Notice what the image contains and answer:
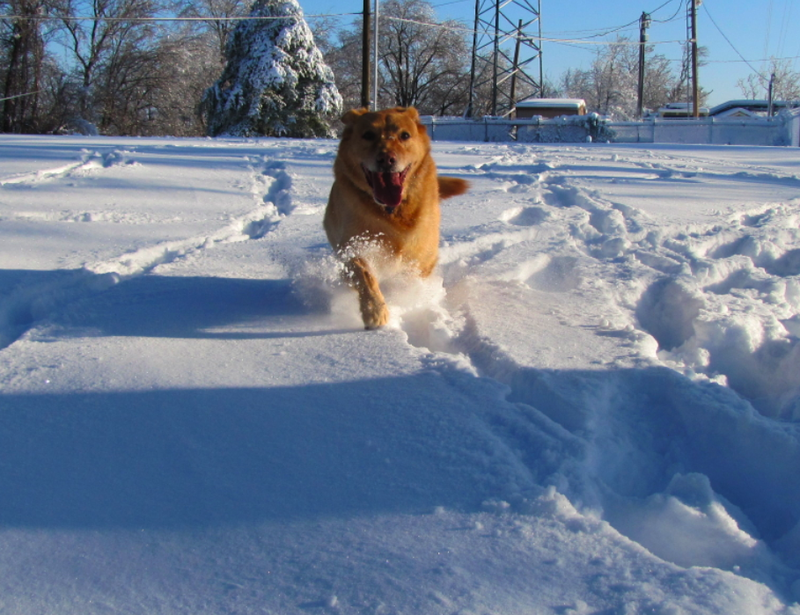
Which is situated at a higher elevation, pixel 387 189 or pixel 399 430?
pixel 387 189

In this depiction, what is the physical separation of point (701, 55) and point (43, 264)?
176 feet

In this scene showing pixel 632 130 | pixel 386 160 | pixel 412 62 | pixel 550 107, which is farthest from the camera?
pixel 412 62

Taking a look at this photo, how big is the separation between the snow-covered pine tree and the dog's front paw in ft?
75.0

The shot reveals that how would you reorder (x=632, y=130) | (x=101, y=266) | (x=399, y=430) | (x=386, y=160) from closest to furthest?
(x=399, y=430), (x=386, y=160), (x=101, y=266), (x=632, y=130)

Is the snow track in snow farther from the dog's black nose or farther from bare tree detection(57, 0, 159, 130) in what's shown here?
bare tree detection(57, 0, 159, 130)

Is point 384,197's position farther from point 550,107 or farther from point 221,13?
point 221,13

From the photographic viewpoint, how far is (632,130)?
23656 millimetres

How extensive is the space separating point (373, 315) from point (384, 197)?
2.69 feet

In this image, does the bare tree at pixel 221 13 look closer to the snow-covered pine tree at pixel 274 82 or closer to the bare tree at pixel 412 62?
the bare tree at pixel 412 62

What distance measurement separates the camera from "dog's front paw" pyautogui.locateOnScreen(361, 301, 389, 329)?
2822 millimetres

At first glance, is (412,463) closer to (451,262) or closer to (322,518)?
(322,518)

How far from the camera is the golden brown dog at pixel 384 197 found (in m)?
3.33

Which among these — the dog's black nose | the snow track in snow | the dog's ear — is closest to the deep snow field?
the snow track in snow

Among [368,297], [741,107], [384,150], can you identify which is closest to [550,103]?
[741,107]
